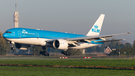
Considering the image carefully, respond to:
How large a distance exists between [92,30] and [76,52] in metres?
31.3

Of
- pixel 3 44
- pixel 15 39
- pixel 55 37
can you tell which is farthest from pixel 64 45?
pixel 3 44

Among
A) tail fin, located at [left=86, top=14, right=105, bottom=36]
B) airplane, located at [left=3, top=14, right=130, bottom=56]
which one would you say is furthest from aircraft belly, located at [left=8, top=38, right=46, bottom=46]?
tail fin, located at [left=86, top=14, right=105, bottom=36]

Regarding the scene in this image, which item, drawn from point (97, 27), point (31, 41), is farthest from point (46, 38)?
point (97, 27)

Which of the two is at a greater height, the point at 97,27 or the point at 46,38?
the point at 97,27

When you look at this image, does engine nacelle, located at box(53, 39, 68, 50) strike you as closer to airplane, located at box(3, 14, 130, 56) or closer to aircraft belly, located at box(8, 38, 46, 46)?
airplane, located at box(3, 14, 130, 56)

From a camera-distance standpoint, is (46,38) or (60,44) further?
(46,38)

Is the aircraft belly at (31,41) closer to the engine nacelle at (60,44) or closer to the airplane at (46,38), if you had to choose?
the airplane at (46,38)

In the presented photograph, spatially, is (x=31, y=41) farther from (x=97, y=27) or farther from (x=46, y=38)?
(x=97, y=27)

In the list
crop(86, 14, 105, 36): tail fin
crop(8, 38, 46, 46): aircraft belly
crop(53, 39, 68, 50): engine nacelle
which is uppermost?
crop(86, 14, 105, 36): tail fin

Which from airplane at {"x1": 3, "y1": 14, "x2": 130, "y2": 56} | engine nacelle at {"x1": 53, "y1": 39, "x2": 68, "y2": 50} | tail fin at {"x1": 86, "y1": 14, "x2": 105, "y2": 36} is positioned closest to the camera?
airplane at {"x1": 3, "y1": 14, "x2": 130, "y2": 56}

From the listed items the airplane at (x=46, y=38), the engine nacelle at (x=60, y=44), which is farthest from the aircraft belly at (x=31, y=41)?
the engine nacelle at (x=60, y=44)

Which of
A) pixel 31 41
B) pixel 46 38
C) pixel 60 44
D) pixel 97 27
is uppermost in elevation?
pixel 97 27

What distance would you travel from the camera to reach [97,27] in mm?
66688

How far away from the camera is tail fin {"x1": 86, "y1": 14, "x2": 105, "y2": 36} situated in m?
65.5
